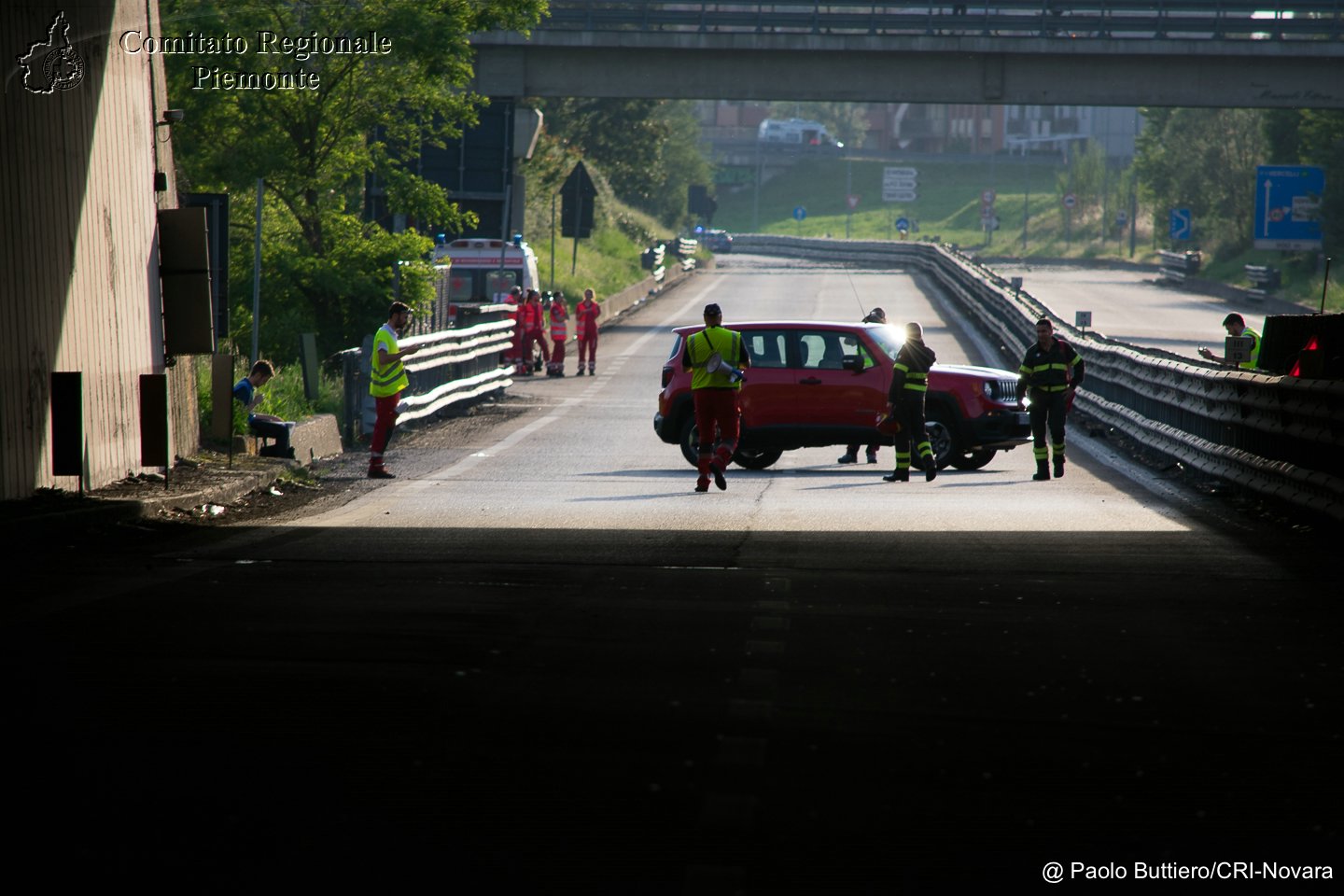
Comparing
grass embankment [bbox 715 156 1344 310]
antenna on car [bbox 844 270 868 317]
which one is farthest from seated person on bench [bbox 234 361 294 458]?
grass embankment [bbox 715 156 1344 310]

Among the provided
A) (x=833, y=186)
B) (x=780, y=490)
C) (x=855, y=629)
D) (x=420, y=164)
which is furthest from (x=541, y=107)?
(x=833, y=186)

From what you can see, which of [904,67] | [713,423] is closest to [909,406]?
[713,423]

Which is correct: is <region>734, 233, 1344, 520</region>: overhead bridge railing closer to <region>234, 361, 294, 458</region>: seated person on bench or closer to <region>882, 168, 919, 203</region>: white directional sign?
<region>234, 361, 294, 458</region>: seated person on bench

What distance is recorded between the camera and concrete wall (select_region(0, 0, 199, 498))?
41.3 feet

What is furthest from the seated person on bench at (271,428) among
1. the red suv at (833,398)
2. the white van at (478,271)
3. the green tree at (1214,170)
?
the green tree at (1214,170)

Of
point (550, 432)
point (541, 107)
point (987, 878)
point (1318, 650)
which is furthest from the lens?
point (541, 107)

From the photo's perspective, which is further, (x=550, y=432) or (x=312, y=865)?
(x=550, y=432)

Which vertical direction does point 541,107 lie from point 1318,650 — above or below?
above

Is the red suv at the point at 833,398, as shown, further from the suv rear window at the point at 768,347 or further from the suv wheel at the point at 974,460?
the suv wheel at the point at 974,460

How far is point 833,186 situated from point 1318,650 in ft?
528

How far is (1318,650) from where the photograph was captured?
7676mm

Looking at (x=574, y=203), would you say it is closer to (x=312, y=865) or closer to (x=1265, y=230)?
(x=1265, y=230)

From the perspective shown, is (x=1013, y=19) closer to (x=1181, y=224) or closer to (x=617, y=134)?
(x=1181, y=224)

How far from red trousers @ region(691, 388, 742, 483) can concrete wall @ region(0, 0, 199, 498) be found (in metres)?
4.82
